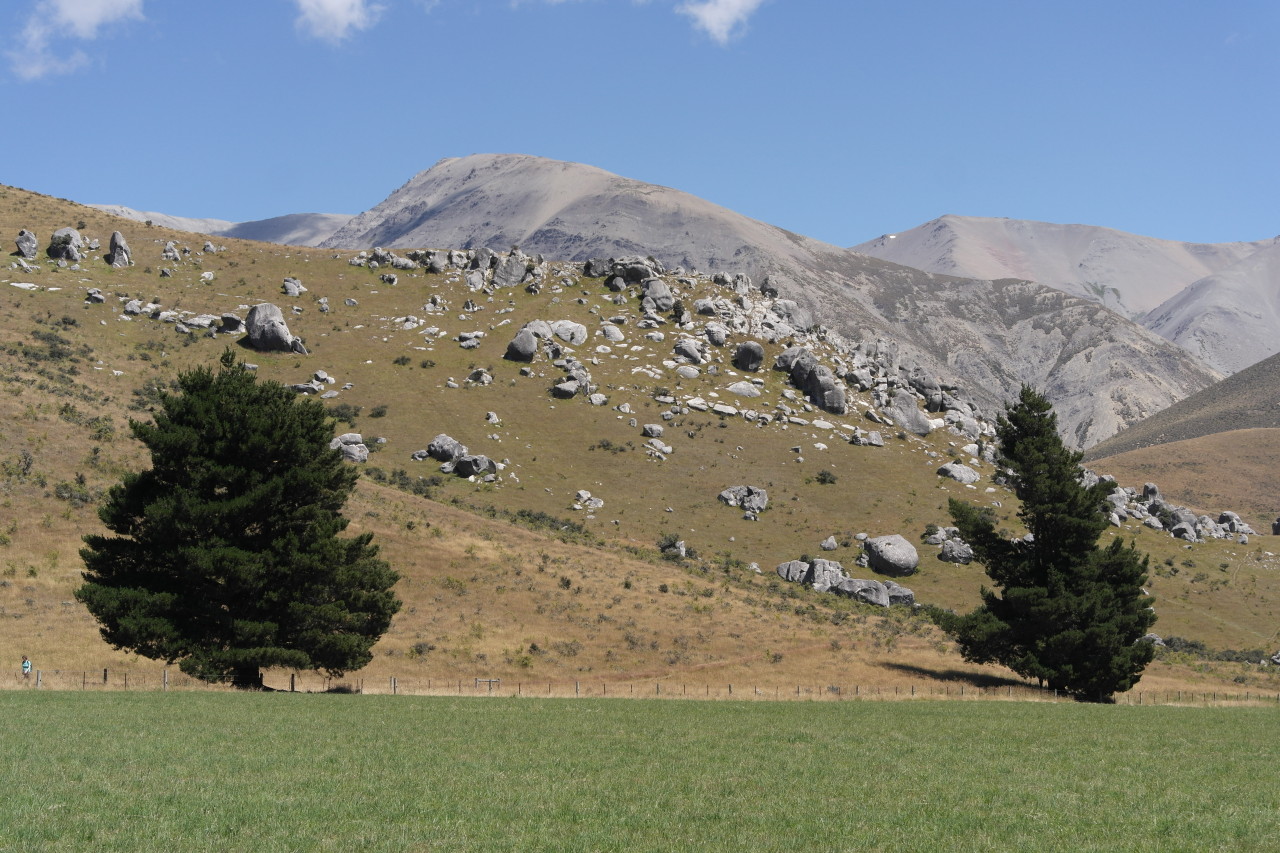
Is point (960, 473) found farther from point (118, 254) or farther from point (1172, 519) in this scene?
point (118, 254)

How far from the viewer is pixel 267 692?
138 ft

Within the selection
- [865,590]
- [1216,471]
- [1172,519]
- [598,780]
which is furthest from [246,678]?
[1216,471]

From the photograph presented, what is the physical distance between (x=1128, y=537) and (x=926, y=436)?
30.8 m

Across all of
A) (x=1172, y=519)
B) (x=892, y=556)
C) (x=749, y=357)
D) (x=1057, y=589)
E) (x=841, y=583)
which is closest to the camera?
(x=1057, y=589)

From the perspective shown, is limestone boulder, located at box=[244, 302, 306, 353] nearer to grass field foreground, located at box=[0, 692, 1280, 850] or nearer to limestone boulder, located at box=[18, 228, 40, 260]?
limestone boulder, located at box=[18, 228, 40, 260]

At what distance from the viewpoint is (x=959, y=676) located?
58.1 m

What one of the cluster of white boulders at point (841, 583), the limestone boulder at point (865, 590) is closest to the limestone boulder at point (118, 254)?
the cluster of white boulders at point (841, 583)

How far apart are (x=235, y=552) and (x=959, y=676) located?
138ft

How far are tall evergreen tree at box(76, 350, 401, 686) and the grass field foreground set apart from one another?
12.8ft

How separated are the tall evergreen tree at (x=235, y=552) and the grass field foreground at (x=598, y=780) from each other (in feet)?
12.8

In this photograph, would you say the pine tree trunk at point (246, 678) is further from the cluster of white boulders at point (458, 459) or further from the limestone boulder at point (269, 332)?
the limestone boulder at point (269, 332)

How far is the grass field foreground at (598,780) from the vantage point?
16750 millimetres

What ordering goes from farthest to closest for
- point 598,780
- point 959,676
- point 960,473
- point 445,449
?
point 960,473 < point 445,449 < point 959,676 < point 598,780

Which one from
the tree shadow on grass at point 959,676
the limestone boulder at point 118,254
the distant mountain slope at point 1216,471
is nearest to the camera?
the tree shadow on grass at point 959,676
